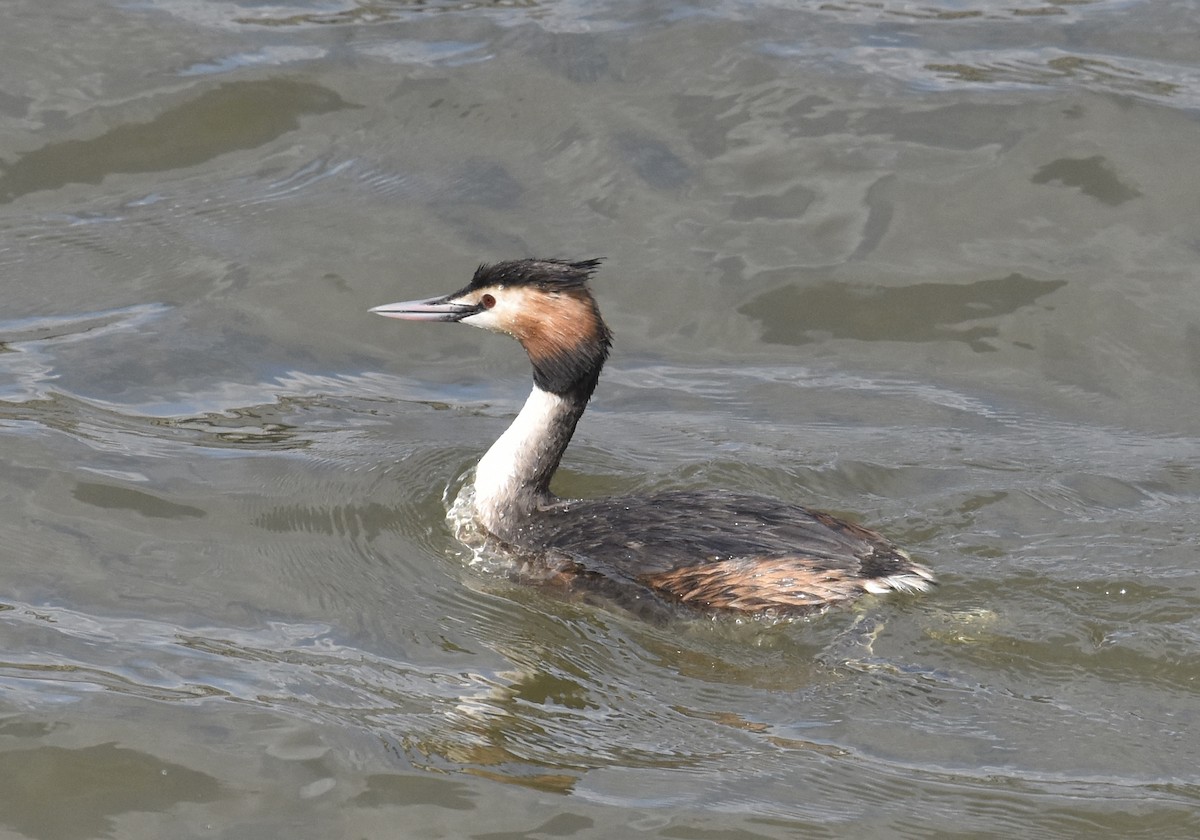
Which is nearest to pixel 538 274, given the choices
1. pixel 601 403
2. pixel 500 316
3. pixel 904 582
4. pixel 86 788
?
pixel 500 316

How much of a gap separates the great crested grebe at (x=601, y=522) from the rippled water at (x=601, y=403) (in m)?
0.14

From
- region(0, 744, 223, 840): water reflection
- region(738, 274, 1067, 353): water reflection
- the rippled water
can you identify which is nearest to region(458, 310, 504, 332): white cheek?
the rippled water

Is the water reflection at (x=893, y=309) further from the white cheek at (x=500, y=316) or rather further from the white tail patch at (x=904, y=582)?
the white tail patch at (x=904, y=582)

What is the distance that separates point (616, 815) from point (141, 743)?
4.93ft

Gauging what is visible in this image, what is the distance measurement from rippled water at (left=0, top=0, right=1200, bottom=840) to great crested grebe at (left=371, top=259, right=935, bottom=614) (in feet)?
0.46

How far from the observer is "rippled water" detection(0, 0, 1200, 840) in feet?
16.1

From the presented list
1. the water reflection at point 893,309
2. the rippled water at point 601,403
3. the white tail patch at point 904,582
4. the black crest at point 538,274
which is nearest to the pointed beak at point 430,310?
the black crest at point 538,274

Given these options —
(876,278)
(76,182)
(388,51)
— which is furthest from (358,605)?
(388,51)

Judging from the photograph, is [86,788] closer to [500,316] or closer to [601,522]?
→ [601,522]

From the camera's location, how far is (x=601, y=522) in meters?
6.08

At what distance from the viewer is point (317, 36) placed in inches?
388

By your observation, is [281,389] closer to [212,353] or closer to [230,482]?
[212,353]

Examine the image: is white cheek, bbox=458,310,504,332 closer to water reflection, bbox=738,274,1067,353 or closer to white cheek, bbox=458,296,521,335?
white cheek, bbox=458,296,521,335

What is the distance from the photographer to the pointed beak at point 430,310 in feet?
21.0
